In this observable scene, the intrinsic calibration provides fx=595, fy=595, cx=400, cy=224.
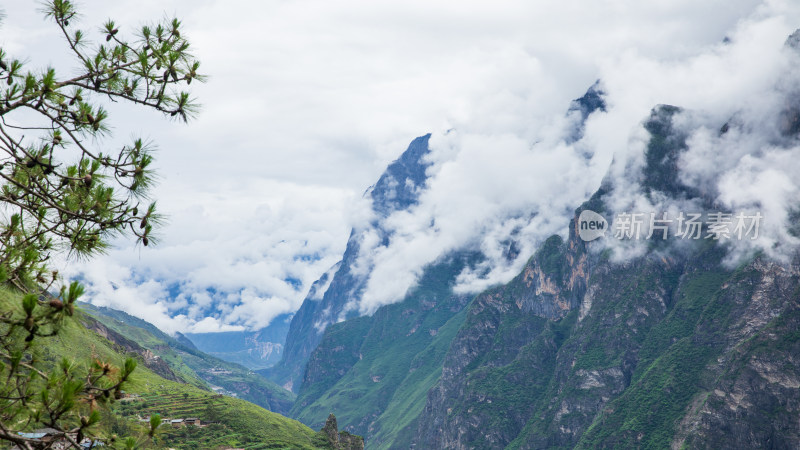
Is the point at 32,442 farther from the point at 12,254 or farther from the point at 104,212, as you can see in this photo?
the point at 104,212

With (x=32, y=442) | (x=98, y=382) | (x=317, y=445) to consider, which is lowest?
(x=317, y=445)

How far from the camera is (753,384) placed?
19325 centimetres

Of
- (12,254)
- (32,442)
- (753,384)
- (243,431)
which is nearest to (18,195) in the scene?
(12,254)

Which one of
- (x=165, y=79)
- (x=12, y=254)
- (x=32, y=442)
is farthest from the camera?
(x=165, y=79)

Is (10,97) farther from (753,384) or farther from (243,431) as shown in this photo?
(753,384)

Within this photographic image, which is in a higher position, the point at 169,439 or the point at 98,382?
the point at 98,382

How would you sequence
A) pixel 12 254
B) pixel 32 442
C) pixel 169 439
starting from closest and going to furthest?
pixel 32 442 < pixel 12 254 < pixel 169 439

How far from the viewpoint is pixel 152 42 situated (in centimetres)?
1289

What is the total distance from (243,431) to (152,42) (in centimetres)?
13659

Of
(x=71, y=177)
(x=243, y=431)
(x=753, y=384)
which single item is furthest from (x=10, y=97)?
(x=753, y=384)

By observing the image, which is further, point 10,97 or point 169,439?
point 169,439

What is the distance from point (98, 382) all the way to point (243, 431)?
136971mm

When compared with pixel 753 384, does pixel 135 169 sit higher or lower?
lower

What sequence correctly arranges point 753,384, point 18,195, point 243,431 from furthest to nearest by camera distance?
point 753,384 < point 243,431 < point 18,195
